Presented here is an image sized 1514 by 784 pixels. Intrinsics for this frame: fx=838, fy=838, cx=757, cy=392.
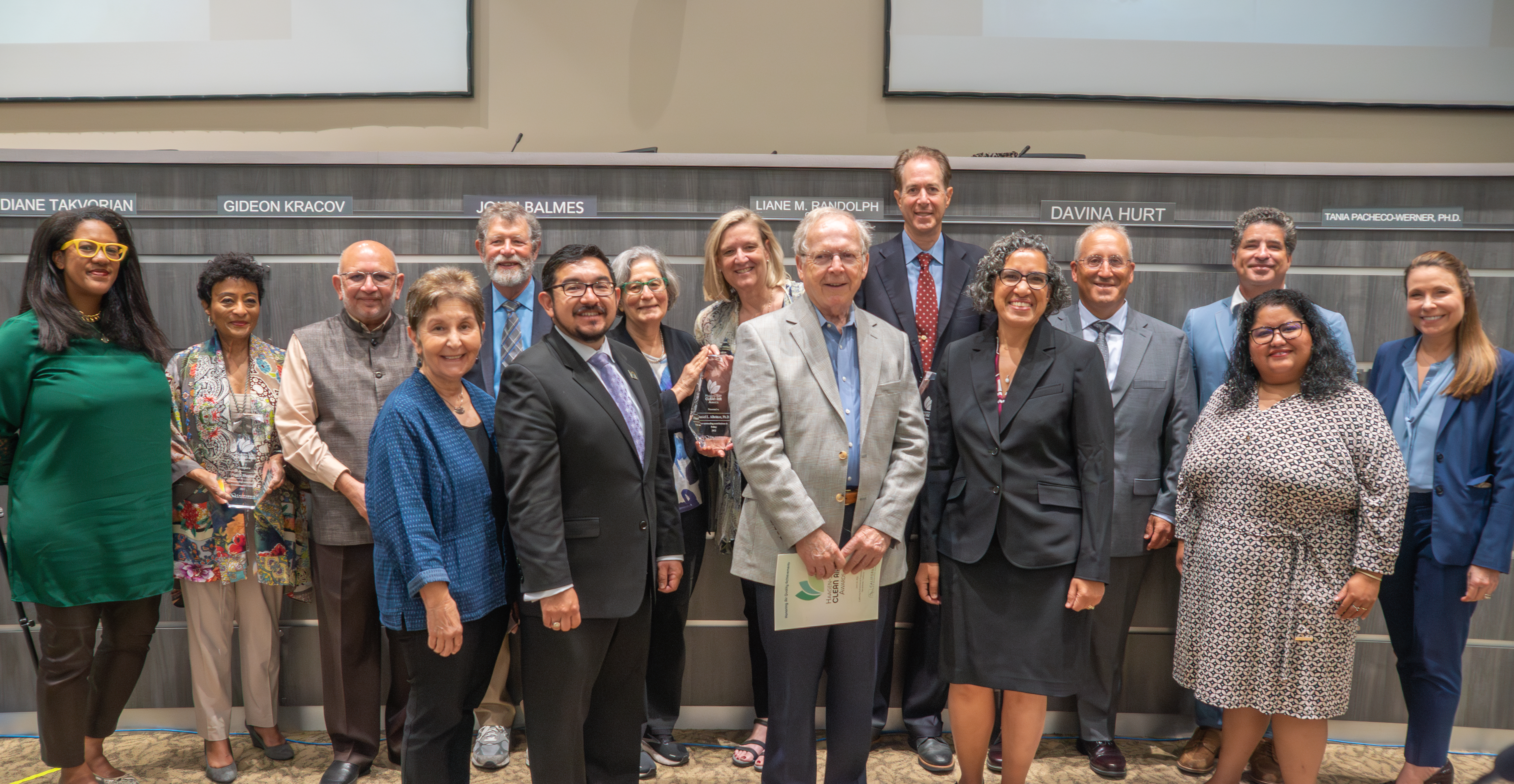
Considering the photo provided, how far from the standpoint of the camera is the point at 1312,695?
Result: 2484 mm

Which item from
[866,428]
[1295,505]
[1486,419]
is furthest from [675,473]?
[1486,419]

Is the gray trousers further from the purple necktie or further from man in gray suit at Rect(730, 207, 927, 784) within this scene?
the purple necktie

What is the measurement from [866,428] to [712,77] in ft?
9.28

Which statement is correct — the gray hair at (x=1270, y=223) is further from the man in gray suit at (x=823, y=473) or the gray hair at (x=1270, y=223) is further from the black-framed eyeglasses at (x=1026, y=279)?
the man in gray suit at (x=823, y=473)

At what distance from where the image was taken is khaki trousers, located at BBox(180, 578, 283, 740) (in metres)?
2.93

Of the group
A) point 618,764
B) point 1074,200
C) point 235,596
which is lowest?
point 618,764

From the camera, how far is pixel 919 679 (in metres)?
3.09

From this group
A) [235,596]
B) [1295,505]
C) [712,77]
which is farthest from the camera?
[712,77]

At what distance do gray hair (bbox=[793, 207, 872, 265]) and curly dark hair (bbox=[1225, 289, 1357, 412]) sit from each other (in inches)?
48.3

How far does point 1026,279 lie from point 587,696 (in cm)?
167

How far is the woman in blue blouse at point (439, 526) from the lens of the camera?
6.67ft

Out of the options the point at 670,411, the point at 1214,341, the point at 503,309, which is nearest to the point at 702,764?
the point at 670,411

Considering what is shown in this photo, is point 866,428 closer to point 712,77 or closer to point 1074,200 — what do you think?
point 1074,200

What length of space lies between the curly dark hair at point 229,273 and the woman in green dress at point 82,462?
0.59ft
